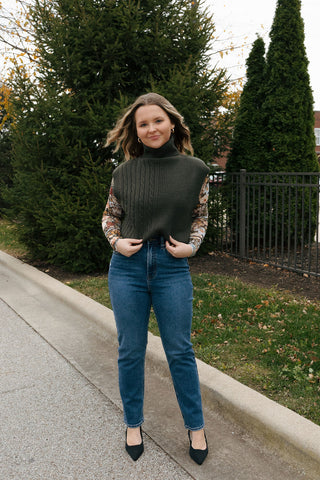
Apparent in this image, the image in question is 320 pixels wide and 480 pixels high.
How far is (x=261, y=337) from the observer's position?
3984 millimetres

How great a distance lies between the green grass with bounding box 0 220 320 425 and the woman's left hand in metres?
1.24

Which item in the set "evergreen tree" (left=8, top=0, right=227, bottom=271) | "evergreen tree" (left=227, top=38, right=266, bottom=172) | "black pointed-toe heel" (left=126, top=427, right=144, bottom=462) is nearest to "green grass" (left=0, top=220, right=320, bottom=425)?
"black pointed-toe heel" (left=126, top=427, right=144, bottom=462)

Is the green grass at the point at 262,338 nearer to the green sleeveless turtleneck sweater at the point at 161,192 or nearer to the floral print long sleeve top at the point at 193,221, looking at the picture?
the floral print long sleeve top at the point at 193,221

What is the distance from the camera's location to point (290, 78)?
26.0 ft

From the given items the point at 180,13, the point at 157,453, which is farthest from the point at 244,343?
the point at 180,13

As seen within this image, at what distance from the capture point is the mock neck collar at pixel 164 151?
2.41 meters

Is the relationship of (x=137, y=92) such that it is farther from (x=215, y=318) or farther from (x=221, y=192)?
(x=215, y=318)

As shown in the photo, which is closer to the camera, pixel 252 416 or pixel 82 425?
pixel 252 416

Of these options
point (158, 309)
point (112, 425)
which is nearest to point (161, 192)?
point (158, 309)

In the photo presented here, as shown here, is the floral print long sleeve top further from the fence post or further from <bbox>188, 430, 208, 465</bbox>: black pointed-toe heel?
the fence post

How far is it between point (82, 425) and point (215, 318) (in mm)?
2031

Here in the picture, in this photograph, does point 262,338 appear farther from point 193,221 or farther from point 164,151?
point 164,151

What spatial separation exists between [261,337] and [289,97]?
532cm

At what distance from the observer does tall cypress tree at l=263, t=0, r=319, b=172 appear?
7.87 meters
